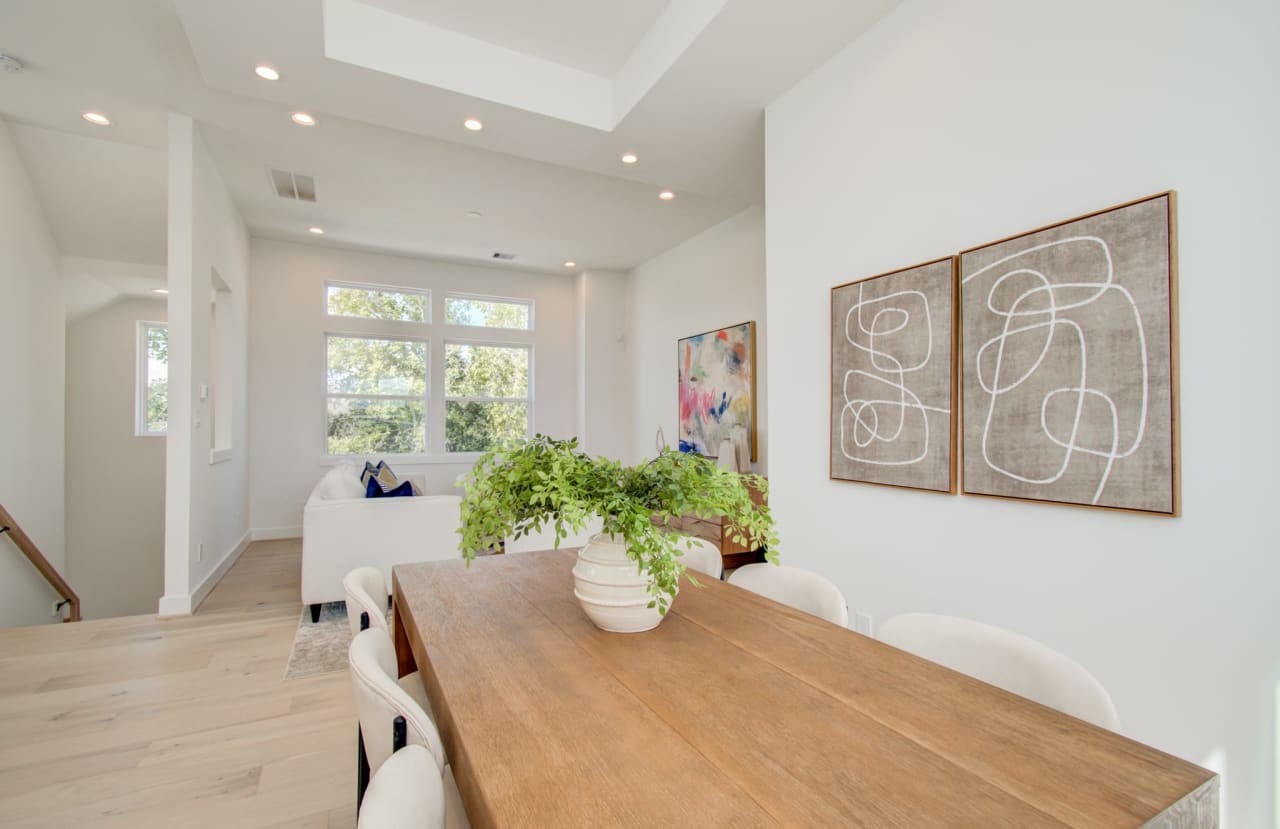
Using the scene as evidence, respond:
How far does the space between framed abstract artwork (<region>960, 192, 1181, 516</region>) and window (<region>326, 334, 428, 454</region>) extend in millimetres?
5541

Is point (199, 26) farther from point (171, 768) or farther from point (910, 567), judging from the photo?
point (910, 567)

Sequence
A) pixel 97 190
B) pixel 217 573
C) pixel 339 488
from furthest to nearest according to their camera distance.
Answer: pixel 97 190, pixel 217 573, pixel 339 488

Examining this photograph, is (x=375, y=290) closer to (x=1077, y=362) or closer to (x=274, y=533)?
(x=274, y=533)

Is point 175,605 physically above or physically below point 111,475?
below

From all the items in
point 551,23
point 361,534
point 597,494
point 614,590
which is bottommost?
point 361,534

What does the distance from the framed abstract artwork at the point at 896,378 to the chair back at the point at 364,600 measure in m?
1.75

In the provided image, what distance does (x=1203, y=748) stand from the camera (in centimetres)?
142

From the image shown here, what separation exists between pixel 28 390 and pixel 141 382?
9.31 ft

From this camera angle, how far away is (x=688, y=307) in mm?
5457

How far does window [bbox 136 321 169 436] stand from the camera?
6.27m

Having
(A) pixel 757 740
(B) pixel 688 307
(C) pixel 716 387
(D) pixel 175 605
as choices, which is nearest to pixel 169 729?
(D) pixel 175 605

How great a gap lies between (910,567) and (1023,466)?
23.0 inches

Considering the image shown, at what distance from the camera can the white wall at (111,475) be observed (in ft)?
19.1

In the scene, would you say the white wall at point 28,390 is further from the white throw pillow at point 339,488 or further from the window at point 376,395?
the window at point 376,395
